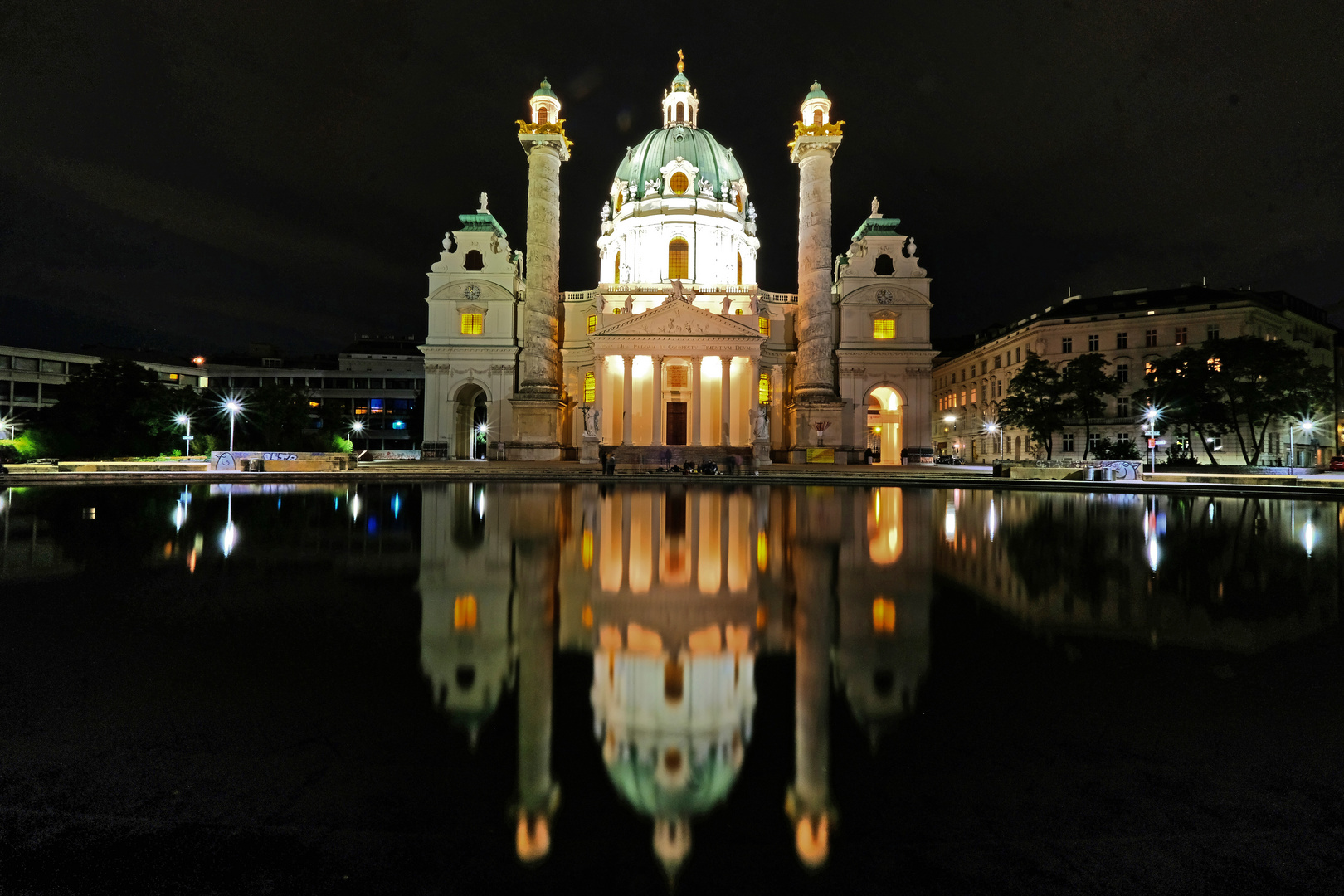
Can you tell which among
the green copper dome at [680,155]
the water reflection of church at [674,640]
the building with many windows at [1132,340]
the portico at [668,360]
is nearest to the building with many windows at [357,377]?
the green copper dome at [680,155]

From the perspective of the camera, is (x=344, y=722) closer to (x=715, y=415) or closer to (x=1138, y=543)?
(x=1138, y=543)

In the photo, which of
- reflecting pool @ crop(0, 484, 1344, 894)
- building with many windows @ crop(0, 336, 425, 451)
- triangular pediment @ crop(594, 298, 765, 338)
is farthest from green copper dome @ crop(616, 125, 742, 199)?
reflecting pool @ crop(0, 484, 1344, 894)

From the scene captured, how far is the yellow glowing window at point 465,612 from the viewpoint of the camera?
271 inches

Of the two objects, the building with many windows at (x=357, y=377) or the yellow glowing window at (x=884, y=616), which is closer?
the yellow glowing window at (x=884, y=616)

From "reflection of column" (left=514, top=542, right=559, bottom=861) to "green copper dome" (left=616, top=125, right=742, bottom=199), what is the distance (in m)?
63.0

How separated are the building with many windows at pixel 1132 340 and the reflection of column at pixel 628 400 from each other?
32.7m

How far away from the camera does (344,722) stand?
4.52 meters

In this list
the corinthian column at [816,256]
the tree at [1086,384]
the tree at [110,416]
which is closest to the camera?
the tree at [110,416]

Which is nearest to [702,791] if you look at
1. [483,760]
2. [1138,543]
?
[483,760]

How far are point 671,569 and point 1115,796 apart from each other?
669 centimetres

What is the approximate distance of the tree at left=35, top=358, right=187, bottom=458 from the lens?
43938 mm

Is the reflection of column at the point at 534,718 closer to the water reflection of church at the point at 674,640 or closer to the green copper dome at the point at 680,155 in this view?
the water reflection of church at the point at 674,640

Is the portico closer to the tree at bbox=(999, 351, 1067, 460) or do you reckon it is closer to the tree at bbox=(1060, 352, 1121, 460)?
the tree at bbox=(999, 351, 1067, 460)

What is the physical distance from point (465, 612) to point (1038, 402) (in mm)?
56223
